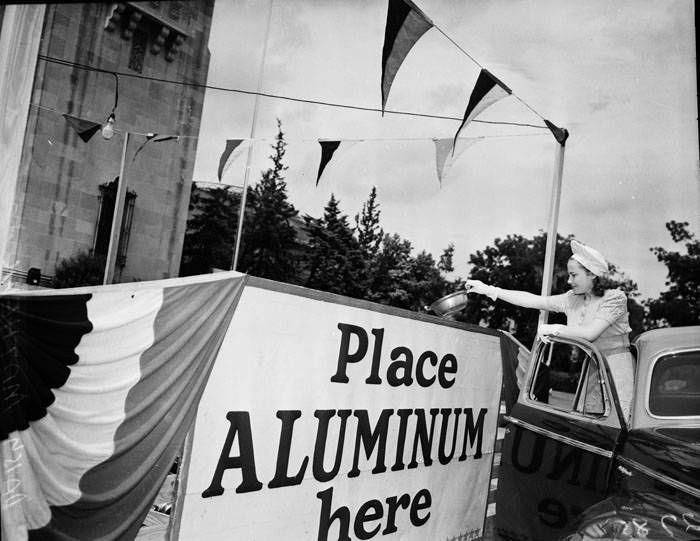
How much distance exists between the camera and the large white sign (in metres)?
2.76

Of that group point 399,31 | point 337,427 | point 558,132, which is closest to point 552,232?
point 558,132

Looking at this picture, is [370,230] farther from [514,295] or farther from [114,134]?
[514,295]

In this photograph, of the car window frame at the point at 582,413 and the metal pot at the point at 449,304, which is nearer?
the car window frame at the point at 582,413

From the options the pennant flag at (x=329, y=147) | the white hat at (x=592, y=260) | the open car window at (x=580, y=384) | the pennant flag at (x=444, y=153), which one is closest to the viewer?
the open car window at (x=580, y=384)

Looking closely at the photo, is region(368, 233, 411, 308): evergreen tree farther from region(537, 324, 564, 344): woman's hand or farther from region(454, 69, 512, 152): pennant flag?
region(537, 324, 564, 344): woman's hand

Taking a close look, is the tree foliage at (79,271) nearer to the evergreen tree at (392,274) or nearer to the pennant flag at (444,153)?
the pennant flag at (444,153)

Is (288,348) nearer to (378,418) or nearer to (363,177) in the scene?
(378,418)

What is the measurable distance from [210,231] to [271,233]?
3.52 meters

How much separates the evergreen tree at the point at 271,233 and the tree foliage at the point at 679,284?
1944 cm

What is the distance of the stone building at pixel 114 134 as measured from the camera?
20812mm

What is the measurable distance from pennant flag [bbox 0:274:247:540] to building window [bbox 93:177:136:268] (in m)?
21.2

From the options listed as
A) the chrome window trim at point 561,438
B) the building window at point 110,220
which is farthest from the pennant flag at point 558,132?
the building window at point 110,220

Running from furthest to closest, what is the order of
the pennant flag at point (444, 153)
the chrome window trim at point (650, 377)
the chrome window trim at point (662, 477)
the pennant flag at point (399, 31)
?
the pennant flag at point (444, 153) → the pennant flag at point (399, 31) → the chrome window trim at point (650, 377) → the chrome window trim at point (662, 477)

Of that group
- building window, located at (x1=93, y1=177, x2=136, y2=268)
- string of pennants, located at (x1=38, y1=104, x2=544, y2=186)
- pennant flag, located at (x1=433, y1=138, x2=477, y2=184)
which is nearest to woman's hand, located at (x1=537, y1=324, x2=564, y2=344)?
string of pennants, located at (x1=38, y1=104, x2=544, y2=186)
